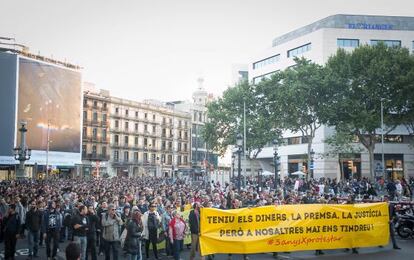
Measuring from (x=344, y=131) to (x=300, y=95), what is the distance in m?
6.65

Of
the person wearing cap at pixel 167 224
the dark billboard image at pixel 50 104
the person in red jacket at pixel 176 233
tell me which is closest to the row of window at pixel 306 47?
the dark billboard image at pixel 50 104

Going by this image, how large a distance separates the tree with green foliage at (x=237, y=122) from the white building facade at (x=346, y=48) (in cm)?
820

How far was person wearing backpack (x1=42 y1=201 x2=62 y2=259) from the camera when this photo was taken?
1365 centimetres

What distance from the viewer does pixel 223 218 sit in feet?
41.2

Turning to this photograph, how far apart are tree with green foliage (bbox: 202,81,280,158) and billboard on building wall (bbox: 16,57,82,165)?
2613cm

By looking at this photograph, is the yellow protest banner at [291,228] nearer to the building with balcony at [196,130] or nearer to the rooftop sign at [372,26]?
the rooftop sign at [372,26]

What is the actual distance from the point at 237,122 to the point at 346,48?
1904 centimetres

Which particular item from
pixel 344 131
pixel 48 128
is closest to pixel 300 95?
pixel 344 131

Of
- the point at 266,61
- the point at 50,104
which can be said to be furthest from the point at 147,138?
the point at 266,61

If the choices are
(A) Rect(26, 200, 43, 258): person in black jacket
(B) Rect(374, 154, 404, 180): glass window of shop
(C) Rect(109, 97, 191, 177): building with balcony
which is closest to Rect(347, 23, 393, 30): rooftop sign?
(B) Rect(374, 154, 404, 180): glass window of shop

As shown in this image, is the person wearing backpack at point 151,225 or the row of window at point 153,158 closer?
the person wearing backpack at point 151,225

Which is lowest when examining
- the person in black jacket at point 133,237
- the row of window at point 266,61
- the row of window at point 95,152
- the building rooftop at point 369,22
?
the person in black jacket at point 133,237

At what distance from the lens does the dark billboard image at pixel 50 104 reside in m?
64.2

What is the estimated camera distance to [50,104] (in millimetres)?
67250
